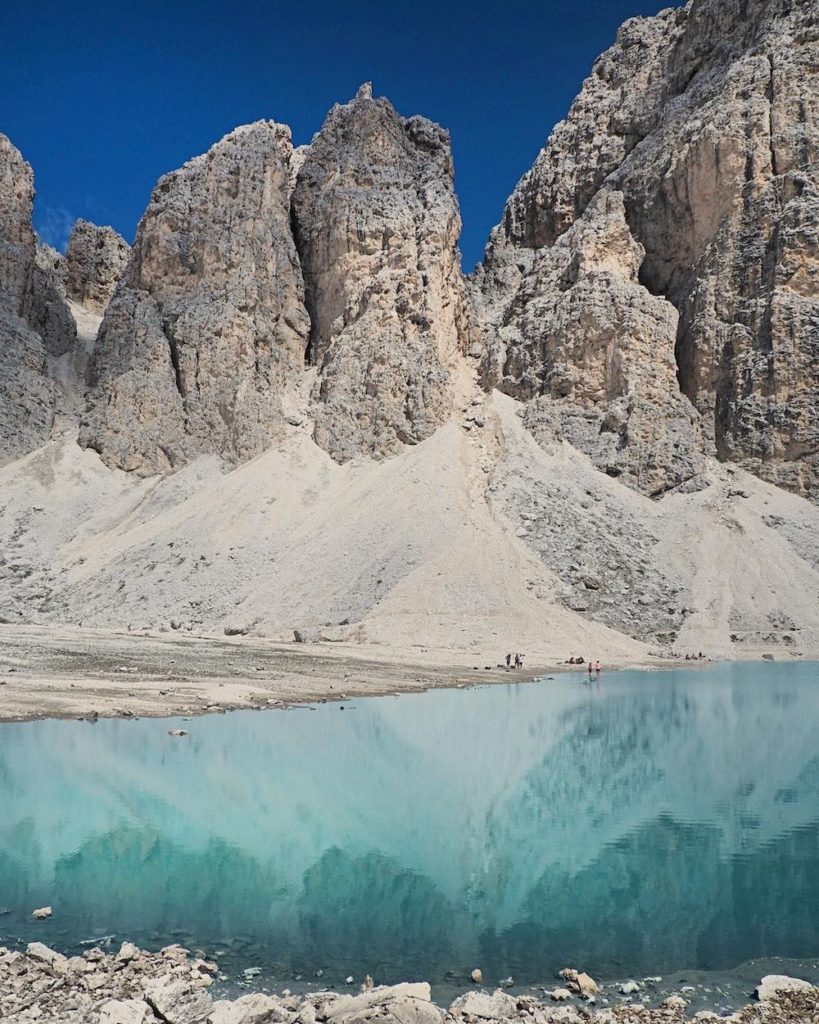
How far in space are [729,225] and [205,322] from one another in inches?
1502

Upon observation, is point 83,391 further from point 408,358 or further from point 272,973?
point 272,973

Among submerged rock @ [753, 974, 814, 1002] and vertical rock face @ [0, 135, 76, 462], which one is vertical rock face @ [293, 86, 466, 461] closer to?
vertical rock face @ [0, 135, 76, 462]

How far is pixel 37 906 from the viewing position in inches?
340

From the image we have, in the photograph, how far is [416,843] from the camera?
438 inches

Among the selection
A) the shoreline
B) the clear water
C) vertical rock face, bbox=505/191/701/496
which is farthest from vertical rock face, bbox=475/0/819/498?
the clear water

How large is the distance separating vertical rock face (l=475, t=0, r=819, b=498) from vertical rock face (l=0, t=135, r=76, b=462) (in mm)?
33115

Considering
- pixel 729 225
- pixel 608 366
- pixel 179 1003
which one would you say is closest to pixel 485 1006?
pixel 179 1003

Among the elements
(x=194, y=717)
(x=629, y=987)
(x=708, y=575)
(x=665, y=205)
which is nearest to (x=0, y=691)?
(x=194, y=717)

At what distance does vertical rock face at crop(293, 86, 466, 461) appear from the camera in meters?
57.8

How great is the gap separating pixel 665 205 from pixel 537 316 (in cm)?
1390

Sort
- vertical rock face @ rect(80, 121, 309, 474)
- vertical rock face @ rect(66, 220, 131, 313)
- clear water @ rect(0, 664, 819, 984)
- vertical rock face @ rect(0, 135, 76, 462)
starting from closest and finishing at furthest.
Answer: clear water @ rect(0, 664, 819, 984)
vertical rock face @ rect(80, 121, 309, 474)
vertical rock face @ rect(0, 135, 76, 462)
vertical rock face @ rect(66, 220, 131, 313)

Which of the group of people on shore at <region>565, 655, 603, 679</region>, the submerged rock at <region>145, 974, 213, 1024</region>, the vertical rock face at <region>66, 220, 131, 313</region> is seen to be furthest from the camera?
the vertical rock face at <region>66, 220, 131, 313</region>

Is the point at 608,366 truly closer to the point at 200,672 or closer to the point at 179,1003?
the point at 200,672

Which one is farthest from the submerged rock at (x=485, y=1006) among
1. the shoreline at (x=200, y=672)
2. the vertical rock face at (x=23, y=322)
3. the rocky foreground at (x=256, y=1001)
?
the vertical rock face at (x=23, y=322)
